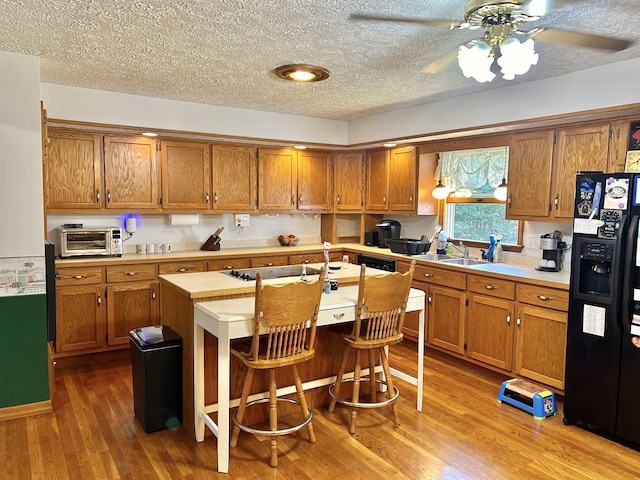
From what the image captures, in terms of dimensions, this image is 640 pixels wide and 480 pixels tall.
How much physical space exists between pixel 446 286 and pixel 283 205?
211cm

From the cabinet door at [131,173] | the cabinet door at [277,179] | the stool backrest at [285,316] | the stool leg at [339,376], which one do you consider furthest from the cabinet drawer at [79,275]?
the stool leg at [339,376]

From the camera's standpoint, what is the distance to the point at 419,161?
16.3 feet

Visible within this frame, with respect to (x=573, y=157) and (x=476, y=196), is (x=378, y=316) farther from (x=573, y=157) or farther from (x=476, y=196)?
(x=476, y=196)

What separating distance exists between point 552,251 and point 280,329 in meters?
2.50

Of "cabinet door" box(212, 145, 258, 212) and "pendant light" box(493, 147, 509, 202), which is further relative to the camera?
"cabinet door" box(212, 145, 258, 212)

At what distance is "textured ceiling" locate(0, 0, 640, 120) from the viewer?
7.62 feet

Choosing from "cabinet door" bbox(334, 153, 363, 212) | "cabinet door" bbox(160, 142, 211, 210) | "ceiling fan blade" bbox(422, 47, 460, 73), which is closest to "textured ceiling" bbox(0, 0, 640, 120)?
"ceiling fan blade" bbox(422, 47, 460, 73)

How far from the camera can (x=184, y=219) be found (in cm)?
489

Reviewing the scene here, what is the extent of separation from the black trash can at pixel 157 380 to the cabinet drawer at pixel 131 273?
4.44 ft

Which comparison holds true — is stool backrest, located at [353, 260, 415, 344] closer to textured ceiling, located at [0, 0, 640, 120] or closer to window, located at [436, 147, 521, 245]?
textured ceiling, located at [0, 0, 640, 120]

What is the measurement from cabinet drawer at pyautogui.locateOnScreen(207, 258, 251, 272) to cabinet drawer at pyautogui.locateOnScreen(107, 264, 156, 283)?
57 cm

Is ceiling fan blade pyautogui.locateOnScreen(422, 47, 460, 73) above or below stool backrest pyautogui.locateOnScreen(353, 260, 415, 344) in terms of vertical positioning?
above

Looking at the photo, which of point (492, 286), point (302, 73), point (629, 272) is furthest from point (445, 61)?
point (492, 286)

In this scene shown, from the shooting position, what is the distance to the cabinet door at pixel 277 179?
17.2 ft
